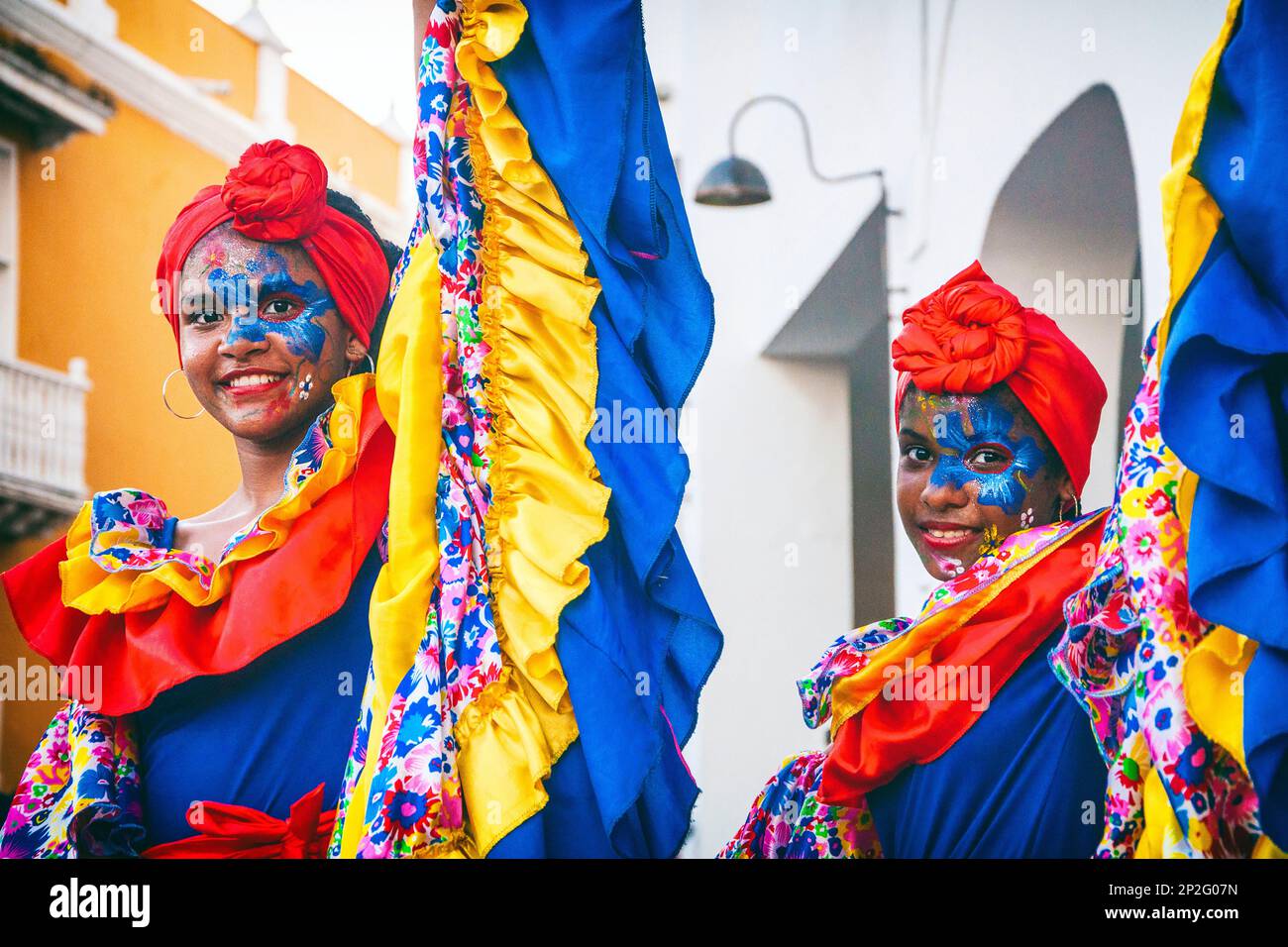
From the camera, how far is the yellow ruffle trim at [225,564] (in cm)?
291

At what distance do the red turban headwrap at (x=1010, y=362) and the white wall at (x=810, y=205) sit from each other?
36cm

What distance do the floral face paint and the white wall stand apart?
0.47 meters

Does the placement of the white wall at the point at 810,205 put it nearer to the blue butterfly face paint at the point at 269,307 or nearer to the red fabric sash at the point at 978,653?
the red fabric sash at the point at 978,653

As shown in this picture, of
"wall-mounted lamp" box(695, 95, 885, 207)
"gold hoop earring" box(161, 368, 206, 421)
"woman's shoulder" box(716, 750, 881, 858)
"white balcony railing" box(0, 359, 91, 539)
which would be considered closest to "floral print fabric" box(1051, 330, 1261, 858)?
"woman's shoulder" box(716, 750, 881, 858)

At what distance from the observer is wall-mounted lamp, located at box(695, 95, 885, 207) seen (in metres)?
3.78

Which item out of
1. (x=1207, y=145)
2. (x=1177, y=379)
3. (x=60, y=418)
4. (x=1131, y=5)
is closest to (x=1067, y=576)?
(x=1177, y=379)

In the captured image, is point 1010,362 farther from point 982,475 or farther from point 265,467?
point 265,467

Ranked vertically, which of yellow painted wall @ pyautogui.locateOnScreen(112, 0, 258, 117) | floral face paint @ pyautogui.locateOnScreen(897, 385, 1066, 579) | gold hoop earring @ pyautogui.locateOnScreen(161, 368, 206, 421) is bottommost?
floral face paint @ pyautogui.locateOnScreen(897, 385, 1066, 579)

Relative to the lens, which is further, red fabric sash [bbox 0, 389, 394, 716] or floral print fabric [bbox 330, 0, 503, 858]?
red fabric sash [bbox 0, 389, 394, 716]

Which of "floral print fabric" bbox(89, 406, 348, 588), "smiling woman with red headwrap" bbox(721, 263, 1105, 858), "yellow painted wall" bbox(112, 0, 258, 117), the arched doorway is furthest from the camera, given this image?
"yellow painted wall" bbox(112, 0, 258, 117)

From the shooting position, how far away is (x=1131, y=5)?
326 centimetres

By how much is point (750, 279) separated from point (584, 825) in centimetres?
165

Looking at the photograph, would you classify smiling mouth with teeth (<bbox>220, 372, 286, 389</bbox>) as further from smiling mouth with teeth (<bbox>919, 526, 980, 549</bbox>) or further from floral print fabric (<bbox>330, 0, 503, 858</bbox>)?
smiling mouth with teeth (<bbox>919, 526, 980, 549</bbox>)

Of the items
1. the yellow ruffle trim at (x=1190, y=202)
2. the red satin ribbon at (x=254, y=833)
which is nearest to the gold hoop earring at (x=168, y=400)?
the red satin ribbon at (x=254, y=833)
